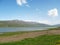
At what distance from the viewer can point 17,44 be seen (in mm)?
39188

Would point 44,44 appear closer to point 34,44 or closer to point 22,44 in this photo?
point 34,44

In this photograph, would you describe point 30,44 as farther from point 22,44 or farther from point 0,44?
point 0,44

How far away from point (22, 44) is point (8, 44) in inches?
130

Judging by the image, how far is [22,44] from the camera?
3912cm

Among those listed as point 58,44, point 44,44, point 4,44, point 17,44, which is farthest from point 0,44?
point 58,44

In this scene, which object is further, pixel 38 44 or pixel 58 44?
pixel 38 44

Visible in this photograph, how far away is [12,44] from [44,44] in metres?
7.54

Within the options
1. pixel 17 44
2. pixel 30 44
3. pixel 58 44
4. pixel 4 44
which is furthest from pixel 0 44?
pixel 58 44

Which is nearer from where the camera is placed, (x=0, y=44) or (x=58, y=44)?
(x=58, y=44)

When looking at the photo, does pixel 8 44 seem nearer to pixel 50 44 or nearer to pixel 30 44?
pixel 30 44

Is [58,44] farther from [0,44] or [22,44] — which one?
[0,44]

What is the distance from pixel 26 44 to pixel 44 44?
4.25m

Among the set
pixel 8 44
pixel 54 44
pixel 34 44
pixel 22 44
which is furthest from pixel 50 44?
pixel 8 44

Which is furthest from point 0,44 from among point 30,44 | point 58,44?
point 58,44
